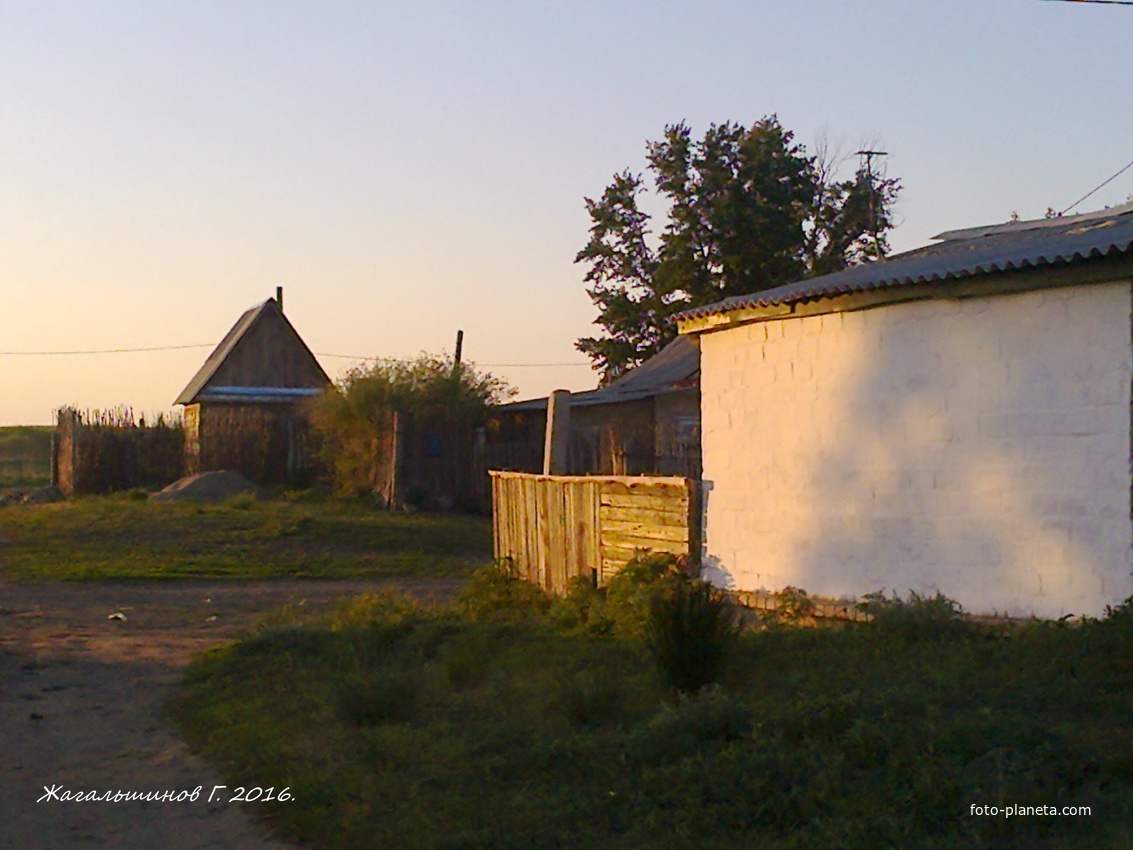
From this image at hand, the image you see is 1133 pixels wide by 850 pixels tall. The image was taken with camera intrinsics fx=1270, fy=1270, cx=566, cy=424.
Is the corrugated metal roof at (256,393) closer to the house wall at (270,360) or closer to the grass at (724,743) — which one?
the house wall at (270,360)

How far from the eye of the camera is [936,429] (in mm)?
9391

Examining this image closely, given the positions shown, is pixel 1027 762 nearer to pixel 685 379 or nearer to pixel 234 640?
pixel 234 640

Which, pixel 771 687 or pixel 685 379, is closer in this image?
pixel 771 687

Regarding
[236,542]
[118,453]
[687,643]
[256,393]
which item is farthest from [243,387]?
[687,643]

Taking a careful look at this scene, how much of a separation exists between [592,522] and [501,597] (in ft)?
5.55

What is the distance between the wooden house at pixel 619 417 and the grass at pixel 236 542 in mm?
2465

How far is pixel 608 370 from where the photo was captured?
4106 cm

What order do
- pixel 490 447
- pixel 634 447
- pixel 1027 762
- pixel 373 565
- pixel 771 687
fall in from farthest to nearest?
pixel 490 447, pixel 634 447, pixel 373 565, pixel 771 687, pixel 1027 762

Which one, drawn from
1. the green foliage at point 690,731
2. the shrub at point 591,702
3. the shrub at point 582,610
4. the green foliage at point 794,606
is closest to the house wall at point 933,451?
the green foliage at point 794,606

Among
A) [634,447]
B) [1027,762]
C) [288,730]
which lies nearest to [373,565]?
[634,447]

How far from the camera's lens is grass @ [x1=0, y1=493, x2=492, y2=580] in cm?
1962

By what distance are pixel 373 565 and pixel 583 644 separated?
10.5 m

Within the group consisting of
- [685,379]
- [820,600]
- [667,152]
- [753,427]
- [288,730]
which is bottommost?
[288,730]

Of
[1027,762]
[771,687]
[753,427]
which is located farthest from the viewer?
[753,427]
